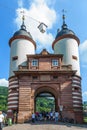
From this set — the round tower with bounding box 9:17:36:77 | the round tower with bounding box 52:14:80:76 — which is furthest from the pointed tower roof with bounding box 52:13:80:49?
the round tower with bounding box 9:17:36:77

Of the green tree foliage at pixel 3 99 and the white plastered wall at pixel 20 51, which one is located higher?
the white plastered wall at pixel 20 51

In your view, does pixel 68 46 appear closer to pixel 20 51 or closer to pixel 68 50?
pixel 68 50

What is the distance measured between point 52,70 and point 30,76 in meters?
3.25

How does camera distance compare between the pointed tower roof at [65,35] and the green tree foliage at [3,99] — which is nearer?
the pointed tower roof at [65,35]

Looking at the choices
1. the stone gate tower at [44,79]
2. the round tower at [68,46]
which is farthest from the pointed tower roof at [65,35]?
the stone gate tower at [44,79]

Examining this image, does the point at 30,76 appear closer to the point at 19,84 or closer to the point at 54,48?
the point at 19,84

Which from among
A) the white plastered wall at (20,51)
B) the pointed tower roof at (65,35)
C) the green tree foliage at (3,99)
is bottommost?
the green tree foliage at (3,99)

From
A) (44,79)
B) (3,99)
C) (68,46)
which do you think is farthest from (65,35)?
(3,99)

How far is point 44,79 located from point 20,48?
7.15m

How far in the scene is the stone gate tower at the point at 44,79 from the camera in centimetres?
2828

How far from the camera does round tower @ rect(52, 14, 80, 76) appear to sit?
32.7 metres

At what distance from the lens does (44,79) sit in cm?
2964

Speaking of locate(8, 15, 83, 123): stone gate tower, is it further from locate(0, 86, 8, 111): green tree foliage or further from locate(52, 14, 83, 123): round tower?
locate(0, 86, 8, 111): green tree foliage

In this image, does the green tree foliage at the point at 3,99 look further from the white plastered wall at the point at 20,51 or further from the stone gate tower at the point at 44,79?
the stone gate tower at the point at 44,79
